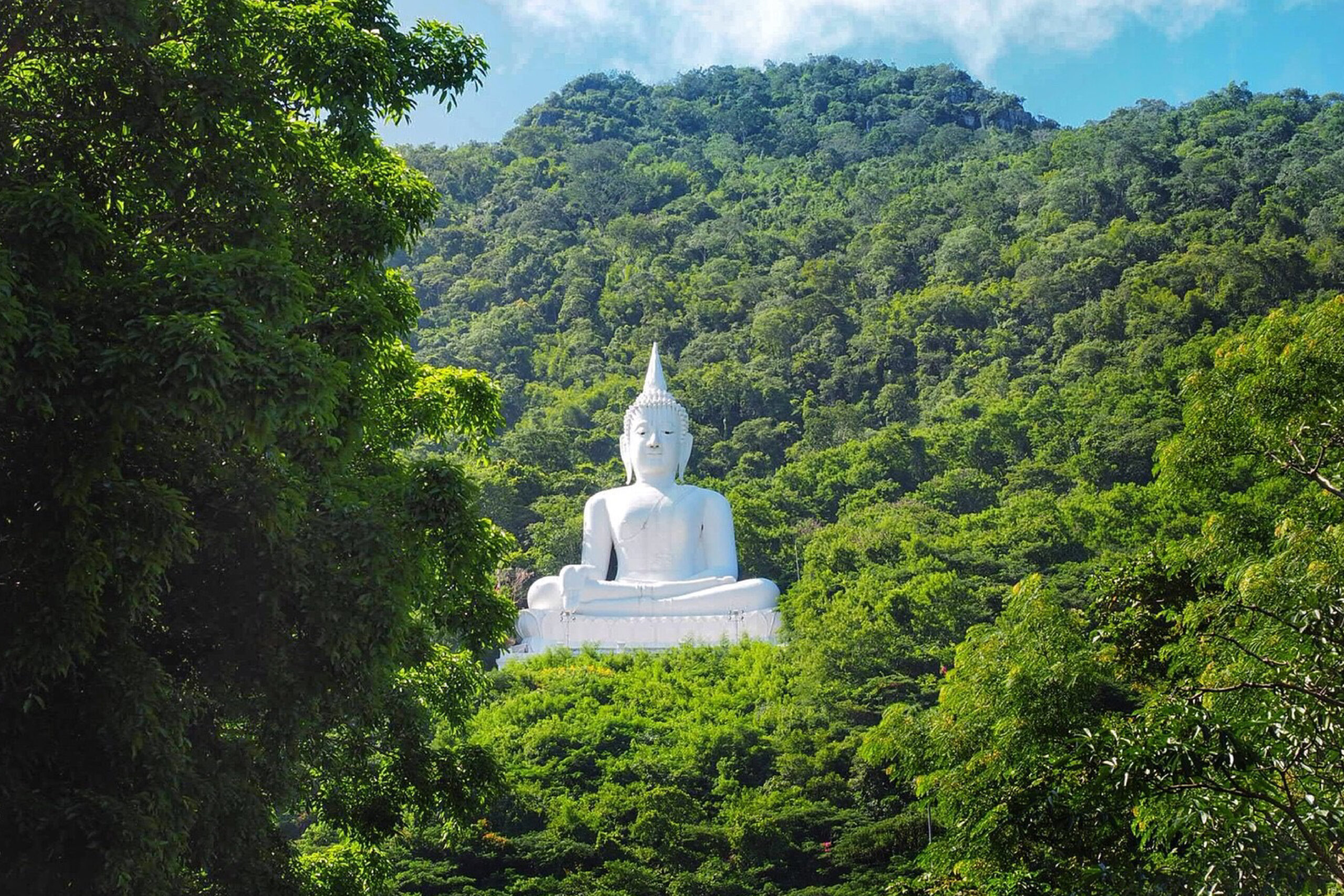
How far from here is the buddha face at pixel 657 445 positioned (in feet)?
75.2

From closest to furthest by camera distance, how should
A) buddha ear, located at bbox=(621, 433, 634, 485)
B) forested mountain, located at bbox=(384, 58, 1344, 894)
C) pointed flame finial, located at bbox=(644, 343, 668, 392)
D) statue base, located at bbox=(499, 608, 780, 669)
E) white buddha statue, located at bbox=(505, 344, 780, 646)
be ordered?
forested mountain, located at bbox=(384, 58, 1344, 894), statue base, located at bbox=(499, 608, 780, 669), white buddha statue, located at bbox=(505, 344, 780, 646), buddha ear, located at bbox=(621, 433, 634, 485), pointed flame finial, located at bbox=(644, 343, 668, 392)

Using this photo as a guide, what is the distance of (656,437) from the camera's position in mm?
22922

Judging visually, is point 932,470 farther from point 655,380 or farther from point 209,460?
point 209,460

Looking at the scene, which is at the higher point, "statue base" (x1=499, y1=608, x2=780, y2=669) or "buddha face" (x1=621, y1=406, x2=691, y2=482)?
"buddha face" (x1=621, y1=406, x2=691, y2=482)

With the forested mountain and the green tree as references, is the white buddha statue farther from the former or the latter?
the green tree

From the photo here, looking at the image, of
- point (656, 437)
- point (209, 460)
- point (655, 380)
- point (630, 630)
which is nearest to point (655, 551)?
point (630, 630)

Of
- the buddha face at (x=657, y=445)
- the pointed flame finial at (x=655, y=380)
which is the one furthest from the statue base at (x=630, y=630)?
the pointed flame finial at (x=655, y=380)

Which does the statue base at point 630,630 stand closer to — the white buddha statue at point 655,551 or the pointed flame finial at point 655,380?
the white buddha statue at point 655,551

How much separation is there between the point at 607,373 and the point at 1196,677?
32048 millimetres

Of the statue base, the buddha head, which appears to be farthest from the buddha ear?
the statue base

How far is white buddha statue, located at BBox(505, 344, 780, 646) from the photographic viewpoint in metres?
21.4

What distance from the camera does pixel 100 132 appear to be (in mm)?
7035

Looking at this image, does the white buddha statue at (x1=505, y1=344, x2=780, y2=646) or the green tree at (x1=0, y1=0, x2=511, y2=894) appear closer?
the green tree at (x1=0, y1=0, x2=511, y2=894)

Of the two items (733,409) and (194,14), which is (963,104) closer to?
(733,409)
